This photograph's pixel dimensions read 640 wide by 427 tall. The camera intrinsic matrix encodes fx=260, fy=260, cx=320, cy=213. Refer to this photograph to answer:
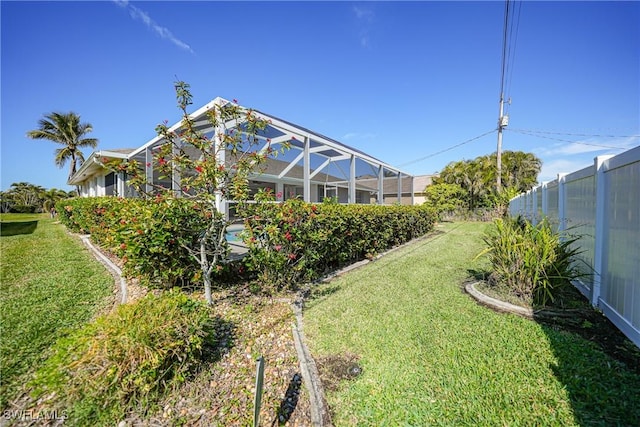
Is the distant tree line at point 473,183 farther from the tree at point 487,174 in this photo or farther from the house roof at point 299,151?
the house roof at point 299,151

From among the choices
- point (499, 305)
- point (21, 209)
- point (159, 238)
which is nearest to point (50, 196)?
point (21, 209)

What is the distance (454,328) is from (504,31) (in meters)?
15.4

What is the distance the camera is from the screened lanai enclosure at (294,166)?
6925 millimetres

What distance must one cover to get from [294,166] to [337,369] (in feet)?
28.1

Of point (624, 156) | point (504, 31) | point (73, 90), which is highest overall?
point (504, 31)

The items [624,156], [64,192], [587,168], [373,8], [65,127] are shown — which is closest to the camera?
[624,156]

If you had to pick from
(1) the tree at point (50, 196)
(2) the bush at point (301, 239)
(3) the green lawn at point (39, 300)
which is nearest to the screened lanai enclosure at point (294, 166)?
(2) the bush at point (301, 239)

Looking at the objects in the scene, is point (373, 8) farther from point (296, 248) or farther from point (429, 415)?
point (429, 415)

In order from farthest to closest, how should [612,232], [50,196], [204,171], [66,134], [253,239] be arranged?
[50,196]
[66,134]
[253,239]
[204,171]
[612,232]

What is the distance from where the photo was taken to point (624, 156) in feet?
9.34

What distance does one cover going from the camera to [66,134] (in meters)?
23.2

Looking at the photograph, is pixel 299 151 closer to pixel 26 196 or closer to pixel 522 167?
pixel 522 167

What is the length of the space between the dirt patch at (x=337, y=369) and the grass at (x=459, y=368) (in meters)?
0.04

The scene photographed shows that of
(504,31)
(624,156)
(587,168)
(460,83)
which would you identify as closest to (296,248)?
(624,156)
